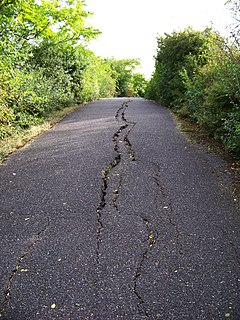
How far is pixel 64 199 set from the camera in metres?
4.00

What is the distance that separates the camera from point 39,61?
11.4m

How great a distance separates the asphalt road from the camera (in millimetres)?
2334

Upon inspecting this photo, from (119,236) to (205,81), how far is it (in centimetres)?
572

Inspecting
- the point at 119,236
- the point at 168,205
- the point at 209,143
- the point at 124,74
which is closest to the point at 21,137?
the point at 209,143

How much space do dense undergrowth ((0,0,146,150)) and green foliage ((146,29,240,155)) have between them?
318 cm

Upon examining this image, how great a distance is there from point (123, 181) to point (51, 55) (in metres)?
9.02

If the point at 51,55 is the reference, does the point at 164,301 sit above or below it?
below

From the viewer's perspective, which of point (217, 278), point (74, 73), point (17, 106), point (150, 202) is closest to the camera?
point (217, 278)

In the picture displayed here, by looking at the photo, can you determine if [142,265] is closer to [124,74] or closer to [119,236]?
[119,236]

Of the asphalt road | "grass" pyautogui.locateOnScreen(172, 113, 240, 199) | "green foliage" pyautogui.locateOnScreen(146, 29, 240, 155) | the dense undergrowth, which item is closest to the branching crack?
the asphalt road

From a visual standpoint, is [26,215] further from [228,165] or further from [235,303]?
[228,165]

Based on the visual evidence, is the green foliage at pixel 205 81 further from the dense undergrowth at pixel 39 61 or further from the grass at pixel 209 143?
the dense undergrowth at pixel 39 61

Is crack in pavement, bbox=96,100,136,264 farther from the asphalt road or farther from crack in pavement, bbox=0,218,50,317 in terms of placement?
crack in pavement, bbox=0,218,50,317

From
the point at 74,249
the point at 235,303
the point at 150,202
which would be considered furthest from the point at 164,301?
the point at 150,202
